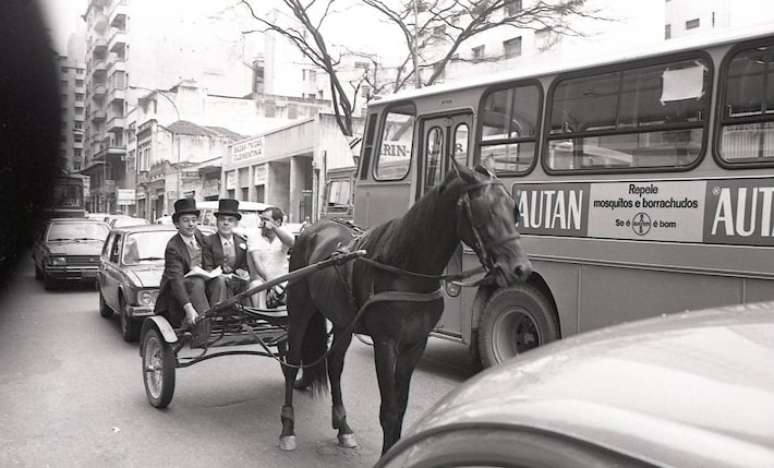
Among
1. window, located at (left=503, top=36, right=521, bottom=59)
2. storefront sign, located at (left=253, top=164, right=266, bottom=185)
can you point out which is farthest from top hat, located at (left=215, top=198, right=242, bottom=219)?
storefront sign, located at (left=253, top=164, right=266, bottom=185)

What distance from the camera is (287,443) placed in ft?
16.1

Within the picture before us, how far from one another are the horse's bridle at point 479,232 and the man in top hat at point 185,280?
10.3 feet

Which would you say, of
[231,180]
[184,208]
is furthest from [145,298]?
[231,180]

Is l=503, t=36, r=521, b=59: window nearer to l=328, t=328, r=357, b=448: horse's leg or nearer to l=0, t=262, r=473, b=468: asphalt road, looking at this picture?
l=0, t=262, r=473, b=468: asphalt road

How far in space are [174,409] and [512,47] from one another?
29.5 metres

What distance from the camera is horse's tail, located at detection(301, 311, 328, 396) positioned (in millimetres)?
5332

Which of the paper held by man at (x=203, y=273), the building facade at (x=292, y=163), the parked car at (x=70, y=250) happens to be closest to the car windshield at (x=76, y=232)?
the parked car at (x=70, y=250)

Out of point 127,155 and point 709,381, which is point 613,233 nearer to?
point 709,381

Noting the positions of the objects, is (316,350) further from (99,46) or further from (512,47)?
(99,46)

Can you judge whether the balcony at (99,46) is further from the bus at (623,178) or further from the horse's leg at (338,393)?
the horse's leg at (338,393)

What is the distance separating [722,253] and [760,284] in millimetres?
360

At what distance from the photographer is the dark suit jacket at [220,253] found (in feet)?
22.1

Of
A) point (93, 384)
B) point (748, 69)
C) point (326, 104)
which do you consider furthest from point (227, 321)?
point (326, 104)

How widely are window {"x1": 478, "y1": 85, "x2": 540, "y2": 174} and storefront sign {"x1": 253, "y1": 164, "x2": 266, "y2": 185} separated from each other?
28.3 metres
